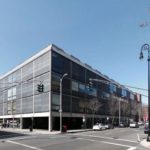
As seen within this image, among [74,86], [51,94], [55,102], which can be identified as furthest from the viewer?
[74,86]

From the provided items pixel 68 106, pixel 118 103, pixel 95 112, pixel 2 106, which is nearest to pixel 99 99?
pixel 95 112

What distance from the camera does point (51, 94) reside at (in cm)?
6694

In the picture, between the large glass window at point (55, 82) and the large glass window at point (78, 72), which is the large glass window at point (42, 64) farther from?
the large glass window at point (78, 72)

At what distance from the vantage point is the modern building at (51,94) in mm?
68438

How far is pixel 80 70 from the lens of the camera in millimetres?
81500

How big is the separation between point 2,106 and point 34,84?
86.8 ft

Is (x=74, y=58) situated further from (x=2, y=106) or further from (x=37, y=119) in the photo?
(x=2, y=106)

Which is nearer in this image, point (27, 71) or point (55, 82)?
point (55, 82)

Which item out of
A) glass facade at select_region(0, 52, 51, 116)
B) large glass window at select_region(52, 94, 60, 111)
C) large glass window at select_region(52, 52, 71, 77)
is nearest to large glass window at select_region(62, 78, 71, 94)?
large glass window at select_region(52, 52, 71, 77)

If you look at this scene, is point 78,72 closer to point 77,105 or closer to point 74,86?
point 74,86

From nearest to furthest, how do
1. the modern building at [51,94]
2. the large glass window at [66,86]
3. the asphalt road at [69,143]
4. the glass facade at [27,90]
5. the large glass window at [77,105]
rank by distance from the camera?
the asphalt road at [69,143], the modern building at [51,94], the glass facade at [27,90], the large glass window at [66,86], the large glass window at [77,105]

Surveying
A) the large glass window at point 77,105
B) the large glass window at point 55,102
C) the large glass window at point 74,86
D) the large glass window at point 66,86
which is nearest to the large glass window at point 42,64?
the large glass window at point 66,86

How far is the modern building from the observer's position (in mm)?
68438

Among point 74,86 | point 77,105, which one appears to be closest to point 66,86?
point 74,86
